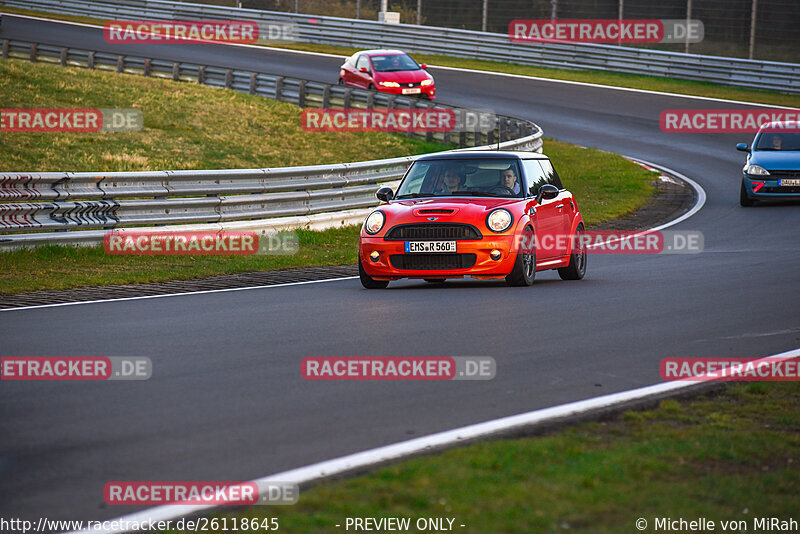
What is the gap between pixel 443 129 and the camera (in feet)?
95.1

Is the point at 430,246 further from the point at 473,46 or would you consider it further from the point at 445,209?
the point at 473,46

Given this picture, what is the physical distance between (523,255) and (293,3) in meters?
39.9

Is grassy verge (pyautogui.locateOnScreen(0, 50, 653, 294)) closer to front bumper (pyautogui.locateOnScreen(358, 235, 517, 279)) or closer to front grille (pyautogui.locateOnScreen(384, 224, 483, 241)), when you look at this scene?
front bumper (pyautogui.locateOnScreen(358, 235, 517, 279))

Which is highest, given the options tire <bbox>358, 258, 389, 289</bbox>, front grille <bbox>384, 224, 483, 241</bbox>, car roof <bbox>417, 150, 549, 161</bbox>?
car roof <bbox>417, 150, 549, 161</bbox>

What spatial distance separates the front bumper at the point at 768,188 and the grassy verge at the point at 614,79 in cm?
1416

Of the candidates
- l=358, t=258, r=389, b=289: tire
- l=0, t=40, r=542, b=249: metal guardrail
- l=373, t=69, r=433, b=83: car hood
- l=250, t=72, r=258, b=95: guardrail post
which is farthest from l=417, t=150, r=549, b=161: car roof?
l=250, t=72, r=258, b=95: guardrail post

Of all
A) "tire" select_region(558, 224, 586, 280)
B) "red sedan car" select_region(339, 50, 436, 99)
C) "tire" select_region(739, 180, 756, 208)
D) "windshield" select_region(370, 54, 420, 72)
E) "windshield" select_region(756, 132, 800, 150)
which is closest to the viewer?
"tire" select_region(558, 224, 586, 280)

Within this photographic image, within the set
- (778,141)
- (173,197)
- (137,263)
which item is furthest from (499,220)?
(778,141)

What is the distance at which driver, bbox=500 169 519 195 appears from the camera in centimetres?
1264

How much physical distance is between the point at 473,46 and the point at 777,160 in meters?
24.7

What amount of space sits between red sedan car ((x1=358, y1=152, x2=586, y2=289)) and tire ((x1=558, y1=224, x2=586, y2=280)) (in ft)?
0.04

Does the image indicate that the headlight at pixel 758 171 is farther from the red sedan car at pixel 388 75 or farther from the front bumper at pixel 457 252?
the red sedan car at pixel 388 75

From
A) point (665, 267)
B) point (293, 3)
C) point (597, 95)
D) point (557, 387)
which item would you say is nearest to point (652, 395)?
point (557, 387)

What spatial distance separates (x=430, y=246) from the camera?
1173 centimetres
